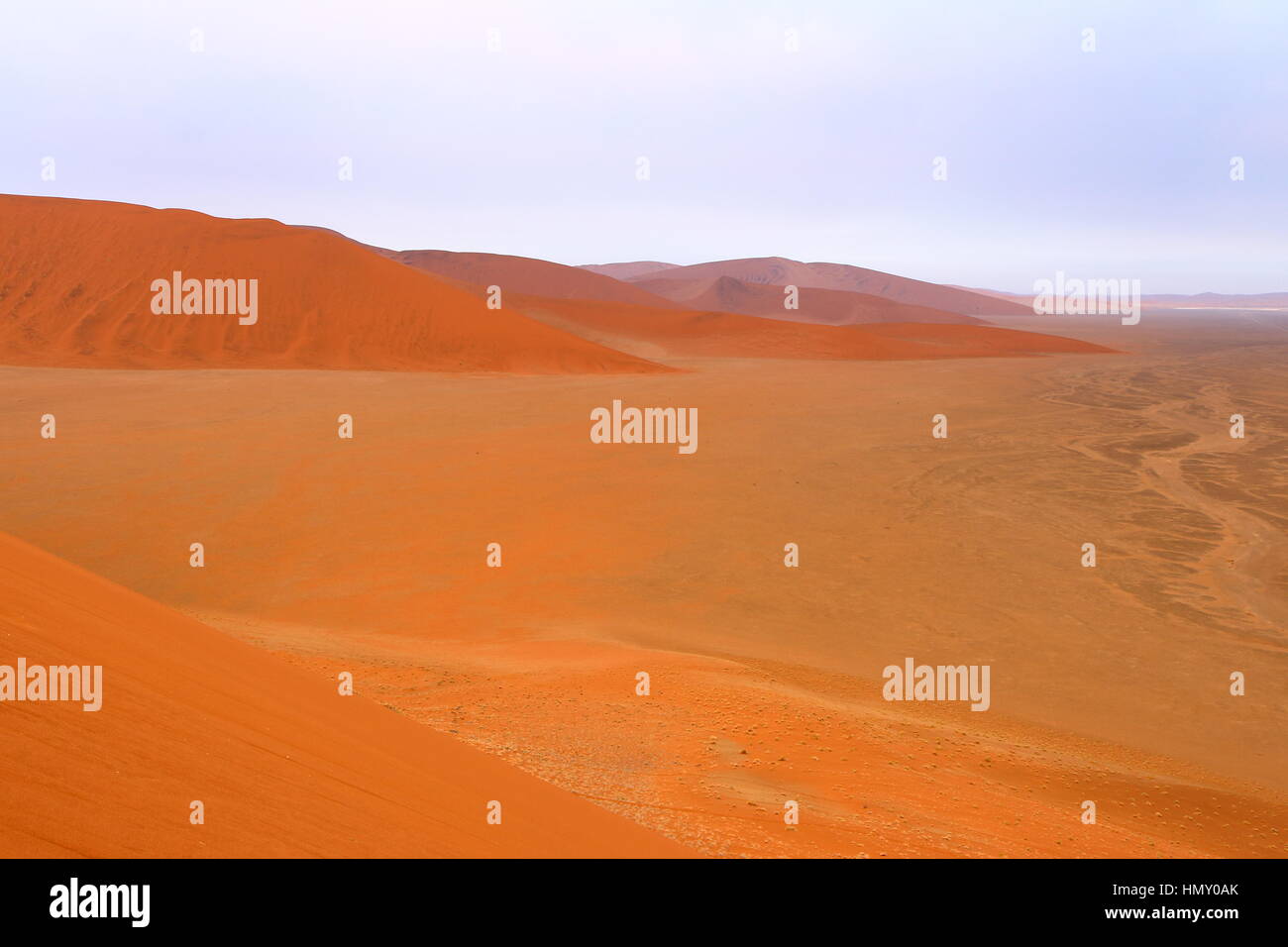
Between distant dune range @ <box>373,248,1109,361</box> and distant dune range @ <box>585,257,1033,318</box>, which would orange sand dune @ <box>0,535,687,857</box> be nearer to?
distant dune range @ <box>373,248,1109,361</box>

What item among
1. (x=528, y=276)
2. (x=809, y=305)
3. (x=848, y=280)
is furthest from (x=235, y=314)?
(x=848, y=280)

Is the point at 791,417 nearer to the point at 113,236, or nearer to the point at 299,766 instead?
the point at 299,766

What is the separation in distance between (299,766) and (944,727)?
5.44m

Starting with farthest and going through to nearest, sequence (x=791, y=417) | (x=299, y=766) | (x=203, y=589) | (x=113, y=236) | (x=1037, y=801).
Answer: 1. (x=113, y=236)
2. (x=791, y=417)
3. (x=203, y=589)
4. (x=1037, y=801)
5. (x=299, y=766)

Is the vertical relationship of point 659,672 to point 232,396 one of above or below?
below

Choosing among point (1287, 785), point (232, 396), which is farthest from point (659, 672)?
point (232, 396)

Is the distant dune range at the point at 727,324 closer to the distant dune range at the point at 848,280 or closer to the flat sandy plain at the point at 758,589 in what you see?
the flat sandy plain at the point at 758,589

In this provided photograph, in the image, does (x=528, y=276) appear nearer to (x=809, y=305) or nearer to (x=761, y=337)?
(x=809, y=305)

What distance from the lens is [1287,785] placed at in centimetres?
704

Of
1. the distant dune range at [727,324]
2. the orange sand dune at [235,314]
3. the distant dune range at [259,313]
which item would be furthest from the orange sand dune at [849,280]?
the orange sand dune at [235,314]

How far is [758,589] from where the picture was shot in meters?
11.6

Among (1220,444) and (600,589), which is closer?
(600,589)

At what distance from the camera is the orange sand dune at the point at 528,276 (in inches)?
4090
